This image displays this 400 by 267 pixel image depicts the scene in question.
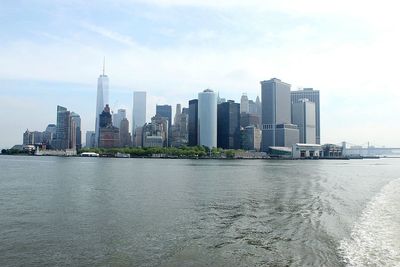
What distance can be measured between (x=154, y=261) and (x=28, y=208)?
1747cm

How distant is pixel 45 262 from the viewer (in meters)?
17.1

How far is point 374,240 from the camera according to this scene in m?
21.6

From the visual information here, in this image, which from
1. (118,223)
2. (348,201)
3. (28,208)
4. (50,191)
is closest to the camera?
(118,223)

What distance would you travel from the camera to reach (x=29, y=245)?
19.8m

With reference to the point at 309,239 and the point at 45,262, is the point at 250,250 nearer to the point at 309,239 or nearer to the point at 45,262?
the point at 309,239

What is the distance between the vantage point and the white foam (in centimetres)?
1794

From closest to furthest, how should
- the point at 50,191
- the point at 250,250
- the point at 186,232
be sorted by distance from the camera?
the point at 250,250 < the point at 186,232 < the point at 50,191

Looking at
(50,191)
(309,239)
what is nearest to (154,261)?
(309,239)

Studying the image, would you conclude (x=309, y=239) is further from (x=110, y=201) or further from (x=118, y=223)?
(x=110, y=201)

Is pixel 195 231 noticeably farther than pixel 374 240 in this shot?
Yes

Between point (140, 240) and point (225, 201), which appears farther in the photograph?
point (225, 201)

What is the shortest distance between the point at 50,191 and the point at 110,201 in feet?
37.0

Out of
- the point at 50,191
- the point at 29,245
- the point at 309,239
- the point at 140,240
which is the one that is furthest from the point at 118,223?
the point at 50,191

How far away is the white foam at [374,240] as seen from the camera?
58.9 ft
